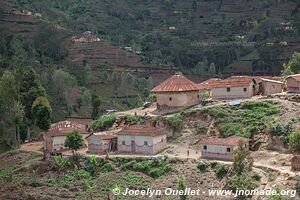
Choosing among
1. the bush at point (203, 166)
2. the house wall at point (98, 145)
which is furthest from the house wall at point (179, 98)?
the bush at point (203, 166)

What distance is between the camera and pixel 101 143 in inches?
1662

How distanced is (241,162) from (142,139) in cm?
949

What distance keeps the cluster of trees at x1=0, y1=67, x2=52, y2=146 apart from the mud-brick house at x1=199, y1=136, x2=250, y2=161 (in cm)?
1312

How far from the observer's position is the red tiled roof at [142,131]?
134 ft

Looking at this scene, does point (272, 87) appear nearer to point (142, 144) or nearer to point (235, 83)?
point (235, 83)

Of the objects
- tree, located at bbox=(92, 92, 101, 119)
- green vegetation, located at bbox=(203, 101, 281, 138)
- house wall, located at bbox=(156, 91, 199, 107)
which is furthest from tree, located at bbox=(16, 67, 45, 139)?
green vegetation, located at bbox=(203, 101, 281, 138)

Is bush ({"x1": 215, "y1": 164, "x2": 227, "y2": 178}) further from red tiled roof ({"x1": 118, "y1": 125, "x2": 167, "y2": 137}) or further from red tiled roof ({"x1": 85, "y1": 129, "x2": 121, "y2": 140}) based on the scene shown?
red tiled roof ({"x1": 85, "y1": 129, "x2": 121, "y2": 140})

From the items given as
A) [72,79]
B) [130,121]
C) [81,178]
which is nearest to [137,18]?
[72,79]

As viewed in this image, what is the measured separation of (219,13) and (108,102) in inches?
1886

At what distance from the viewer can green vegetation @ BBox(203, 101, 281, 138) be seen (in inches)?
1588

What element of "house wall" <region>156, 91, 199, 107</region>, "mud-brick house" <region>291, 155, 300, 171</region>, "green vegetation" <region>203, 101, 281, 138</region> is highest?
"house wall" <region>156, 91, 199, 107</region>

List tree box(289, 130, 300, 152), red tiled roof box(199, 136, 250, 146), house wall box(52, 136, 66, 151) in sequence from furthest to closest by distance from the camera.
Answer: house wall box(52, 136, 66, 151)
red tiled roof box(199, 136, 250, 146)
tree box(289, 130, 300, 152)

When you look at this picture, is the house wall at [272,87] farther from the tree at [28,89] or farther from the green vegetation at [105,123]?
the tree at [28,89]

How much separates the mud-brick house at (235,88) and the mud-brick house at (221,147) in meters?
7.10
